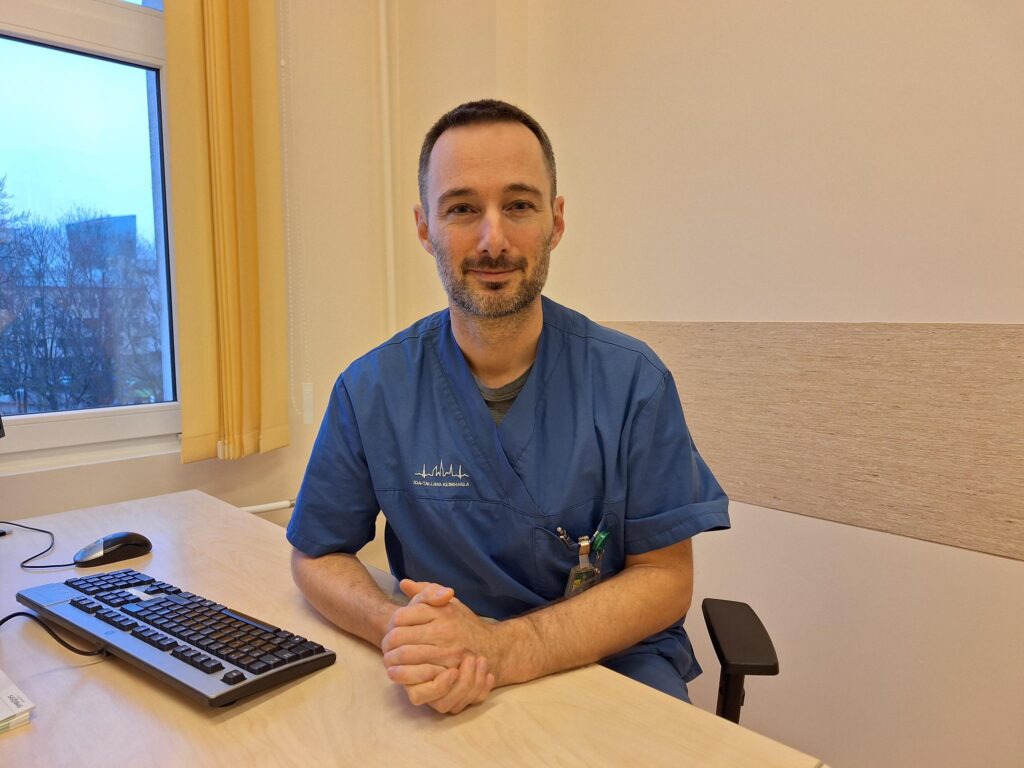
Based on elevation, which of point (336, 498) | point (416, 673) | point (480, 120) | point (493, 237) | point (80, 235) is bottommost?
point (416, 673)

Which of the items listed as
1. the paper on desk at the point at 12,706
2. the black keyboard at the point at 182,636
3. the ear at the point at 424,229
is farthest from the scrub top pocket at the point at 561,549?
the paper on desk at the point at 12,706

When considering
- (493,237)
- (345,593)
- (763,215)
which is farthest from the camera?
(763,215)

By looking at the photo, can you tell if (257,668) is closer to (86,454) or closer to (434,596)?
(434,596)

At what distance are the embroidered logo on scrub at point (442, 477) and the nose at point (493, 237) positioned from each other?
38 centimetres

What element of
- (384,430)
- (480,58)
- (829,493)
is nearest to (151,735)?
(384,430)

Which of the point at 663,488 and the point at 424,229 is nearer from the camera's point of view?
the point at 663,488

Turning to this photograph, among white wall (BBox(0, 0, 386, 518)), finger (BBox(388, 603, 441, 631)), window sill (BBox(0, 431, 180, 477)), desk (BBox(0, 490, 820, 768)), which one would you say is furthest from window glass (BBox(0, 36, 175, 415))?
finger (BBox(388, 603, 441, 631))

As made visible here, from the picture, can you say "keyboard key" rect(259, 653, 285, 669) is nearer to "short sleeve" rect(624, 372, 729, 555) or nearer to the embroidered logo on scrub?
the embroidered logo on scrub

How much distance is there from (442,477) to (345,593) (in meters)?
0.24

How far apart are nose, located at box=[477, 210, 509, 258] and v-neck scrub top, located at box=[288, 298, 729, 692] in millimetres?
179

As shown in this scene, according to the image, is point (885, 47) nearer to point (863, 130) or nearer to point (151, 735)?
point (863, 130)

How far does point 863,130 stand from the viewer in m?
1.71

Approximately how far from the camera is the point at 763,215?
6.27ft

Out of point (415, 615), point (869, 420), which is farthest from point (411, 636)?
point (869, 420)
